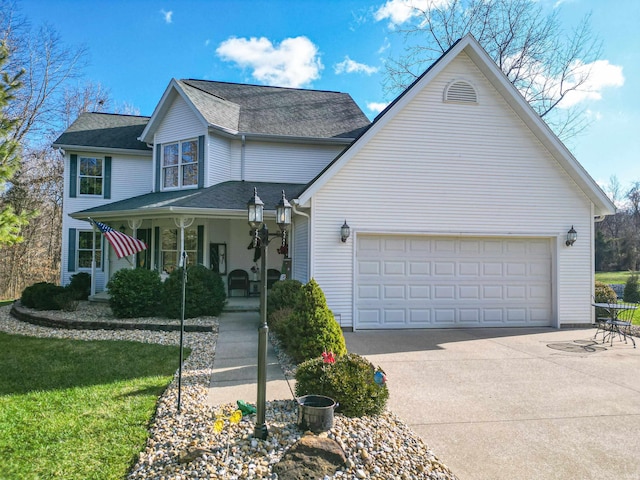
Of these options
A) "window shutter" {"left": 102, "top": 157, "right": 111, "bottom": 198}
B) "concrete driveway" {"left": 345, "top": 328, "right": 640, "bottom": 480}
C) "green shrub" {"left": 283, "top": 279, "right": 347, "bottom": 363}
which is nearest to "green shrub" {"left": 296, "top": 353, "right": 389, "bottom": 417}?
"concrete driveway" {"left": 345, "top": 328, "right": 640, "bottom": 480}

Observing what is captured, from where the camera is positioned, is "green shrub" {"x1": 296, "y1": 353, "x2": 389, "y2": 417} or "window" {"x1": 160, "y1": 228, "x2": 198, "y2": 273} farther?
"window" {"x1": 160, "y1": 228, "x2": 198, "y2": 273}

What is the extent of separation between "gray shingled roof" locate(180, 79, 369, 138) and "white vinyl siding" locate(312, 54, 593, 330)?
212 inches

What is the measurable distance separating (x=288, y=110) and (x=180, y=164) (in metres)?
4.92

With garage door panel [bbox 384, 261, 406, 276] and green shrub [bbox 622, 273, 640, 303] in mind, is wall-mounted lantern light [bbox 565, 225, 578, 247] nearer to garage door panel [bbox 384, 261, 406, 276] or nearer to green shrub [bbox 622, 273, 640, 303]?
garage door panel [bbox 384, 261, 406, 276]

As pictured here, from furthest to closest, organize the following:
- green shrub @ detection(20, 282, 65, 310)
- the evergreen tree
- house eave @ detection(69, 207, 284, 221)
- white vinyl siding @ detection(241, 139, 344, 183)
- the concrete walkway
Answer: white vinyl siding @ detection(241, 139, 344, 183)
green shrub @ detection(20, 282, 65, 310)
house eave @ detection(69, 207, 284, 221)
the evergreen tree
the concrete walkway

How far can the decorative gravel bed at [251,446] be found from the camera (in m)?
3.32

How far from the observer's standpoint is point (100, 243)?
16094 mm

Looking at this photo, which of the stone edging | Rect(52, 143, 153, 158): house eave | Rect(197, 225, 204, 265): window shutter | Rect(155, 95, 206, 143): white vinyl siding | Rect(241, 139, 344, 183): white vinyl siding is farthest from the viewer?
Rect(52, 143, 153, 158): house eave

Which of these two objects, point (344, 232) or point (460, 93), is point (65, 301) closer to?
point (344, 232)

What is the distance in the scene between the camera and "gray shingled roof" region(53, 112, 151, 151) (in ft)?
50.8

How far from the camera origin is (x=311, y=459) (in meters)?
3.35

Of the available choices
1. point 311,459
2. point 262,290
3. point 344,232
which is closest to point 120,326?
point 344,232

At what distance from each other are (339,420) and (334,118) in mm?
13848

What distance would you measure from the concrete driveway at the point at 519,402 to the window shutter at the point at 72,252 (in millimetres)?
12511
